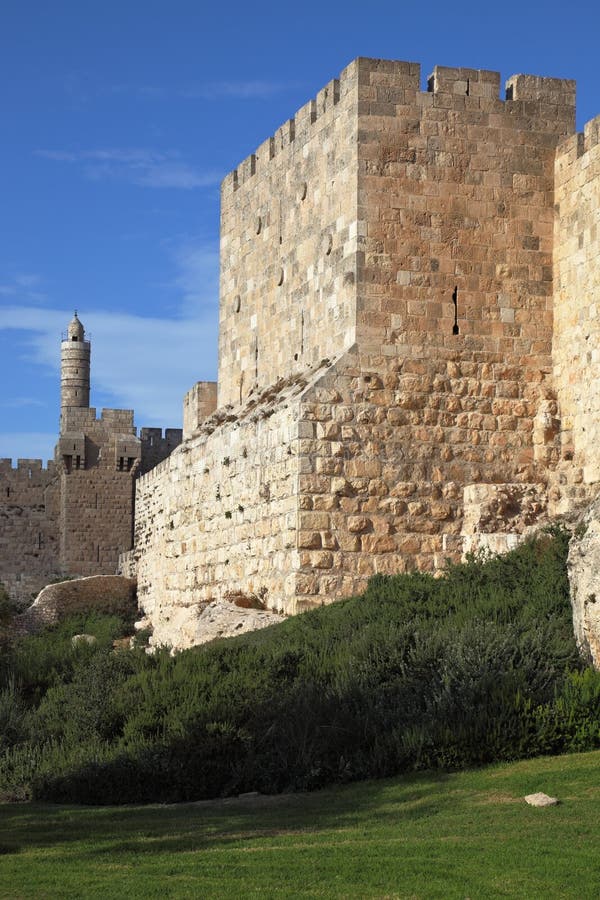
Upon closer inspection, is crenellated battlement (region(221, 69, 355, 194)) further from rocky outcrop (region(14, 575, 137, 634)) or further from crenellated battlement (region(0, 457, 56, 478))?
crenellated battlement (region(0, 457, 56, 478))

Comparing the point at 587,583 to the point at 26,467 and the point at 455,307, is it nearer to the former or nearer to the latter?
the point at 455,307

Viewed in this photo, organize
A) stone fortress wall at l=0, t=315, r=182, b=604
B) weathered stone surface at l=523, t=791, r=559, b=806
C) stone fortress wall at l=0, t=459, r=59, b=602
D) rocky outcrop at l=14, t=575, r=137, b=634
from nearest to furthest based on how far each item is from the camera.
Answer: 1. weathered stone surface at l=523, t=791, r=559, b=806
2. rocky outcrop at l=14, t=575, r=137, b=634
3. stone fortress wall at l=0, t=315, r=182, b=604
4. stone fortress wall at l=0, t=459, r=59, b=602

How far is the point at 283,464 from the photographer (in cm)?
1488

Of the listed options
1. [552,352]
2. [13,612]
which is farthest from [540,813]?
[13,612]

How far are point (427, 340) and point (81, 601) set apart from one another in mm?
13629

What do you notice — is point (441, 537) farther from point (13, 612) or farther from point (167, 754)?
point (13, 612)

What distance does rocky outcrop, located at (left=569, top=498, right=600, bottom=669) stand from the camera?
29.7 ft

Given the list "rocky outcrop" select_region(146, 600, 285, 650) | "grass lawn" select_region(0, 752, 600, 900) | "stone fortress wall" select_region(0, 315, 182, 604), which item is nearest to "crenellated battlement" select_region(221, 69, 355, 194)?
"rocky outcrop" select_region(146, 600, 285, 650)

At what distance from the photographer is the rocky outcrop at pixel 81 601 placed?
26.2 m

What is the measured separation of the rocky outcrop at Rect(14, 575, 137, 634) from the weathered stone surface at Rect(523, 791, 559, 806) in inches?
734

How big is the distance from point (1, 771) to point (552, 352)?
24.3 ft

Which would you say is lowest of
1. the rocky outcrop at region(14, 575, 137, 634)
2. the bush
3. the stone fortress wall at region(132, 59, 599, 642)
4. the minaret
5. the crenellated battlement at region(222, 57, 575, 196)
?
the bush

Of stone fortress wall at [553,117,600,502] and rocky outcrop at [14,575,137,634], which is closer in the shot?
stone fortress wall at [553,117,600,502]

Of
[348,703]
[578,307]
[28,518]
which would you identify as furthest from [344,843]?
[28,518]
